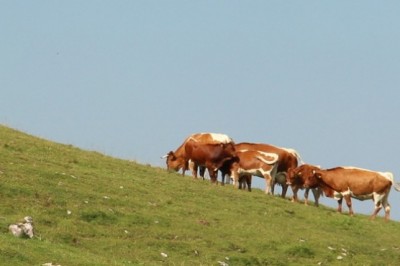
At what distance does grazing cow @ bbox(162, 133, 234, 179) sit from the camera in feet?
133

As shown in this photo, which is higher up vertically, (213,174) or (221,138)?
(221,138)

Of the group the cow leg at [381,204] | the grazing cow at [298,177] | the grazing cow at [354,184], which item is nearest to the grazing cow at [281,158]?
the grazing cow at [298,177]

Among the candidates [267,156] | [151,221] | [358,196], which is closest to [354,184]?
[358,196]

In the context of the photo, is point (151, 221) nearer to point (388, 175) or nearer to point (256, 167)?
point (256, 167)

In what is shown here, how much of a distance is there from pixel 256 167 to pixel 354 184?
4.01m

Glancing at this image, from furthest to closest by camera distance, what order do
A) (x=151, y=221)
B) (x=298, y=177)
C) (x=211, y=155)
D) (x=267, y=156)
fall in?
1. (x=211, y=155)
2. (x=298, y=177)
3. (x=267, y=156)
4. (x=151, y=221)

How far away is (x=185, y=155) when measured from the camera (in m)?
40.3

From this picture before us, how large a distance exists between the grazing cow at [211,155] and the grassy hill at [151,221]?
365cm

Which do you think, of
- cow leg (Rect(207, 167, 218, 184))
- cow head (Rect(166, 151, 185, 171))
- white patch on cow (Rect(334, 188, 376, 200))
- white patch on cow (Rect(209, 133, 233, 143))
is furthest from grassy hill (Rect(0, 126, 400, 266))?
cow head (Rect(166, 151, 185, 171))

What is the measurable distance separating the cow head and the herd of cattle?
1.60m

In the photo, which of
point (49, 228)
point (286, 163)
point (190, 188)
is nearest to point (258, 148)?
point (286, 163)

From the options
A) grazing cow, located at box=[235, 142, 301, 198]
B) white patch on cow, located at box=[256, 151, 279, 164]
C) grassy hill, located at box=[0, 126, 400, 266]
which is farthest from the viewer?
grazing cow, located at box=[235, 142, 301, 198]

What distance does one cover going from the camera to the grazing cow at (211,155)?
38219 millimetres

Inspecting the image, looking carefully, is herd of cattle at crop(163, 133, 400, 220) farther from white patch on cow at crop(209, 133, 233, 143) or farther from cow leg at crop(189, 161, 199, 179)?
white patch on cow at crop(209, 133, 233, 143)
